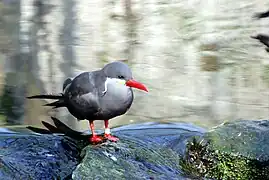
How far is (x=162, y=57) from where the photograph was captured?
26.9ft

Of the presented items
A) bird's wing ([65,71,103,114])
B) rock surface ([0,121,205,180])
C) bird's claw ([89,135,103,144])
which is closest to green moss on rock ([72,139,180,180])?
rock surface ([0,121,205,180])

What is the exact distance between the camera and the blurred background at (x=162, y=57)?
7680mm

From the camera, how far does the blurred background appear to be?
7680 mm

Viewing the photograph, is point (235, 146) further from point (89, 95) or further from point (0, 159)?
point (0, 159)

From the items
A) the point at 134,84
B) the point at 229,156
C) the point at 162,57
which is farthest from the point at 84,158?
the point at 162,57

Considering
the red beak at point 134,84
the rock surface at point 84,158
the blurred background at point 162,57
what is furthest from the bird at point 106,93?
the blurred background at point 162,57

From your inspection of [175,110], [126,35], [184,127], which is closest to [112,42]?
[126,35]

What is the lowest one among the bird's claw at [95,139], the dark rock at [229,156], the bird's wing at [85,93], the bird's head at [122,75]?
the dark rock at [229,156]

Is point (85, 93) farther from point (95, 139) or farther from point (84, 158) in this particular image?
→ point (84, 158)

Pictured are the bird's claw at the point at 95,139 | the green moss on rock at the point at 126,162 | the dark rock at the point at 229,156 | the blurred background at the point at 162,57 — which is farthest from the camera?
the blurred background at the point at 162,57

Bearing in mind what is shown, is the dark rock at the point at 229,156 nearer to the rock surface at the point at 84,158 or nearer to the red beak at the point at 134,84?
the rock surface at the point at 84,158

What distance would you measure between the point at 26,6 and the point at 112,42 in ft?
6.01

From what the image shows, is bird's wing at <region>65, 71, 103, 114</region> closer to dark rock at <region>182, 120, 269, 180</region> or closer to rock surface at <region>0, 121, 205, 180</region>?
rock surface at <region>0, 121, 205, 180</region>

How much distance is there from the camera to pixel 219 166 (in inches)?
145
